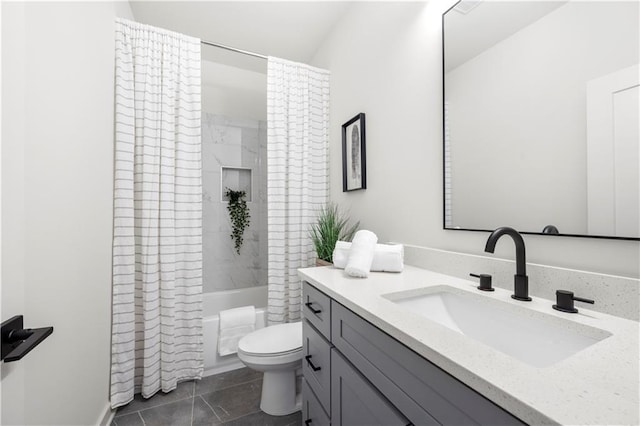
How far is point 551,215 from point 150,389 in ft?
7.44

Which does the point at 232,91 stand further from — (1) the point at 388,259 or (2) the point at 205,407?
(2) the point at 205,407

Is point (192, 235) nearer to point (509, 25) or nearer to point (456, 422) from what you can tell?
point (456, 422)

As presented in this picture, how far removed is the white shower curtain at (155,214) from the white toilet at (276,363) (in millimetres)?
→ 566

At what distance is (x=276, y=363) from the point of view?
57.4 inches

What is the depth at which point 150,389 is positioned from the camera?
1.68m

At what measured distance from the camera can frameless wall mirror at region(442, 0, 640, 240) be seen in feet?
2.40

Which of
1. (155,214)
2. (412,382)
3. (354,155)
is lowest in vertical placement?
(412,382)

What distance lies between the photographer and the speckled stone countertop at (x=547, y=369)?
374 mm

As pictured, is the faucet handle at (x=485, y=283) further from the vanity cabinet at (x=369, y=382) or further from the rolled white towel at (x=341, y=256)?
the rolled white towel at (x=341, y=256)

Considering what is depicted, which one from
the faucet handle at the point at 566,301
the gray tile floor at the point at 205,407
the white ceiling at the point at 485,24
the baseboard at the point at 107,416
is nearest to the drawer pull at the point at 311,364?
the gray tile floor at the point at 205,407

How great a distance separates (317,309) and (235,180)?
221cm

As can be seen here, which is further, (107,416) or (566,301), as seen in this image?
(107,416)

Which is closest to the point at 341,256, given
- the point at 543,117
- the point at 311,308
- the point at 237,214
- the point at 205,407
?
the point at 311,308

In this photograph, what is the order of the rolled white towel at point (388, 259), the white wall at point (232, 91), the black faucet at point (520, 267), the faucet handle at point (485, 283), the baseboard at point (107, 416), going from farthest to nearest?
the white wall at point (232, 91) → the baseboard at point (107, 416) → the rolled white towel at point (388, 259) → the faucet handle at point (485, 283) → the black faucet at point (520, 267)
